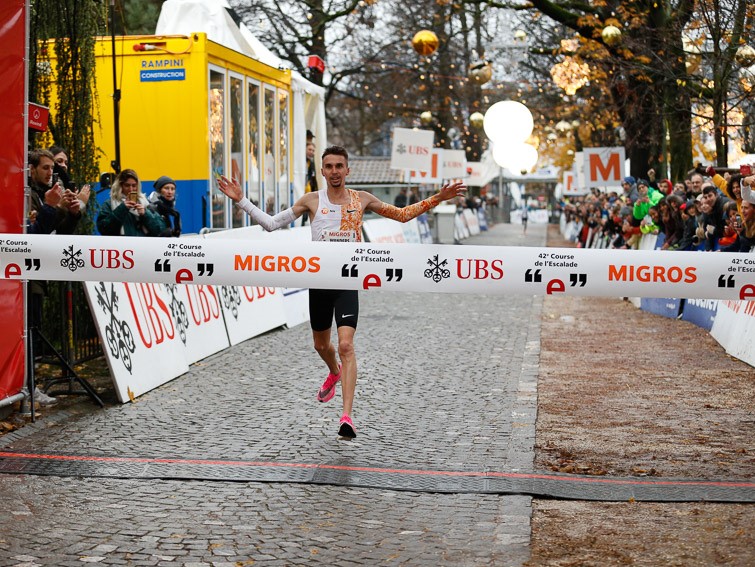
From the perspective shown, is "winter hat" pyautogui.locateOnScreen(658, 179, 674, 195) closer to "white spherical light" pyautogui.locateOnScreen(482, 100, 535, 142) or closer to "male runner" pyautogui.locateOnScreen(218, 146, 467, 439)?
"white spherical light" pyautogui.locateOnScreen(482, 100, 535, 142)

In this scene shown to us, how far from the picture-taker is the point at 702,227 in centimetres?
1548

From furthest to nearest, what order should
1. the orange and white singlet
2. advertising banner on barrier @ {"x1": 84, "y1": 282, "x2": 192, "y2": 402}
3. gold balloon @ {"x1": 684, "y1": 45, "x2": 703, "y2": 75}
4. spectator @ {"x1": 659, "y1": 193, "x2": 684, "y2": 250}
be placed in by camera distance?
gold balloon @ {"x1": 684, "y1": 45, "x2": 703, "y2": 75} < spectator @ {"x1": 659, "y1": 193, "x2": 684, "y2": 250} < advertising banner on barrier @ {"x1": 84, "y1": 282, "x2": 192, "y2": 402} < the orange and white singlet

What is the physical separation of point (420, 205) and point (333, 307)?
38.7 inches

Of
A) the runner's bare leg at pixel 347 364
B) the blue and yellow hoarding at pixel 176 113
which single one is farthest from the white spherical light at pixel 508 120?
the runner's bare leg at pixel 347 364

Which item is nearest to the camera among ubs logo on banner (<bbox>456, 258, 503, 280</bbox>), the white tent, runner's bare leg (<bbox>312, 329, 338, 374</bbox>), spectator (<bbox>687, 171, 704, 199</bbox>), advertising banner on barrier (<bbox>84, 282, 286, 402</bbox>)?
ubs logo on banner (<bbox>456, 258, 503, 280</bbox>)

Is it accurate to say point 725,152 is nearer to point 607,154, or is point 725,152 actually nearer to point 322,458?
point 607,154

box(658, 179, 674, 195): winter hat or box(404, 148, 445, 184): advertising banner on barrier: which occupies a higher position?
box(404, 148, 445, 184): advertising banner on barrier

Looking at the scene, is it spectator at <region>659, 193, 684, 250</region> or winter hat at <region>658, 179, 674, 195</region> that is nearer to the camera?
spectator at <region>659, 193, 684, 250</region>

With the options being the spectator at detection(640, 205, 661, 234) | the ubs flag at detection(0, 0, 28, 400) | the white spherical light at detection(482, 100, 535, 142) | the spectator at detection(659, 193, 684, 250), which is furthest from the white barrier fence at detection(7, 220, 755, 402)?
the white spherical light at detection(482, 100, 535, 142)

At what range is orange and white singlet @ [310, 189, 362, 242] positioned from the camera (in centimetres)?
848

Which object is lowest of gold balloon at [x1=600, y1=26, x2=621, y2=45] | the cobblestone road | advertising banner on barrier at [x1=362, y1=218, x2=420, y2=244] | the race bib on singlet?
the cobblestone road

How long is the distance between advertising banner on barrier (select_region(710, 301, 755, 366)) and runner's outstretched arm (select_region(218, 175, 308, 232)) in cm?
561

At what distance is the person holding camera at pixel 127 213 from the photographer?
11.8m

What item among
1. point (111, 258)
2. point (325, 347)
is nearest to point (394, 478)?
point (325, 347)
